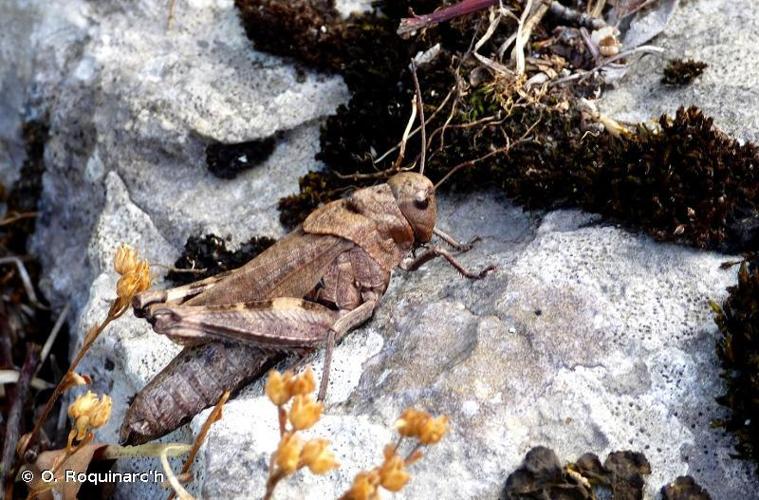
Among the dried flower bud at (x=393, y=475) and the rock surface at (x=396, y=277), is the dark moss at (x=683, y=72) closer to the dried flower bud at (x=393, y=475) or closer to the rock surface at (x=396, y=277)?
the rock surface at (x=396, y=277)

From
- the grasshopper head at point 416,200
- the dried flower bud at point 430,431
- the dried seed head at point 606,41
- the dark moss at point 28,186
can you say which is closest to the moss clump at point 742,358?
the dried flower bud at point 430,431

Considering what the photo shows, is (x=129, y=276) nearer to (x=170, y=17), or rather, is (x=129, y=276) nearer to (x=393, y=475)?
(x=393, y=475)

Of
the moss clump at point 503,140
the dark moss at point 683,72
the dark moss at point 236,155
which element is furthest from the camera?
the dark moss at point 236,155

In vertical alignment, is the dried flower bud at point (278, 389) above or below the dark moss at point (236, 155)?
above

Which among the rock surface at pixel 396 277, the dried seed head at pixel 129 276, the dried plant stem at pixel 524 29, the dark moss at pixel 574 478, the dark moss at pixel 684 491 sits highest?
the dried plant stem at pixel 524 29

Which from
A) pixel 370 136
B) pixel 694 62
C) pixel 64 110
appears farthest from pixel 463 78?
pixel 64 110

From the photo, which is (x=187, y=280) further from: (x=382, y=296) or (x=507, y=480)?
(x=507, y=480)
